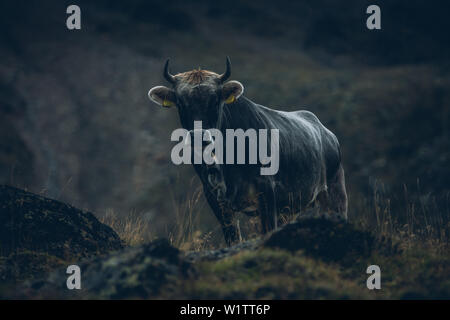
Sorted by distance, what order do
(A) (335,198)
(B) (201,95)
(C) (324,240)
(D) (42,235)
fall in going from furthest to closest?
(A) (335,198) → (B) (201,95) → (D) (42,235) → (C) (324,240)

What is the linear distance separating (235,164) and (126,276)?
8.17 ft

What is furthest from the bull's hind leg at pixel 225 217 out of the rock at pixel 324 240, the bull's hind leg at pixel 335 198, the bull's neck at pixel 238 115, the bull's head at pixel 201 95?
the bull's hind leg at pixel 335 198

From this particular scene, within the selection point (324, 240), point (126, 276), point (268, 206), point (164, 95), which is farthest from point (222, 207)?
point (126, 276)

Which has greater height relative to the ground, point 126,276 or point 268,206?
point 268,206

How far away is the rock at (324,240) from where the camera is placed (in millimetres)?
5809

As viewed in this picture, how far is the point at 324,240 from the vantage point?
5.89 meters

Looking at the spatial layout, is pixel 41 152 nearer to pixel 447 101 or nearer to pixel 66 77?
pixel 66 77

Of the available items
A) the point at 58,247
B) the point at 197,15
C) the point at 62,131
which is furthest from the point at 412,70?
the point at 58,247

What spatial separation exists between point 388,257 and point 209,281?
2.07 m

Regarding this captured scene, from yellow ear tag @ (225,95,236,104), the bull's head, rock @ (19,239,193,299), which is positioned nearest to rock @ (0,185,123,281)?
rock @ (19,239,193,299)

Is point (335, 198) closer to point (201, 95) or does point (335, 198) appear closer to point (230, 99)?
point (230, 99)

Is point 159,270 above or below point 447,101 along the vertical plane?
below
